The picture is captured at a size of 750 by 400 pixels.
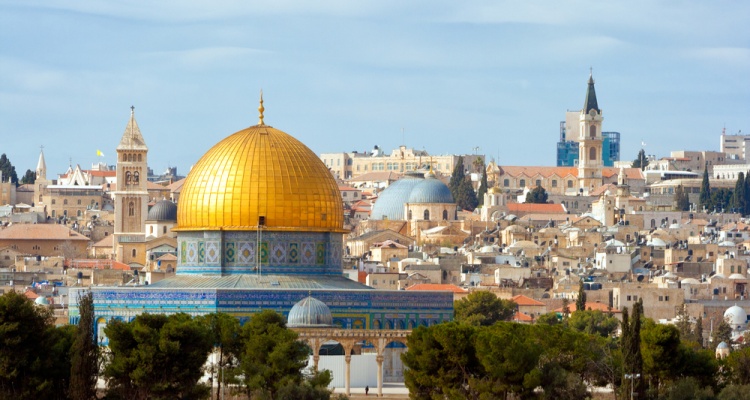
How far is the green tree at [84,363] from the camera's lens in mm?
44031

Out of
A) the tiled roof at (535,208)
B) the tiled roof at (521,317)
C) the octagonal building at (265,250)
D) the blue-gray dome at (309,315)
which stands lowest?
the tiled roof at (521,317)

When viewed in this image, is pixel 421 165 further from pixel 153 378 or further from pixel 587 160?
pixel 153 378

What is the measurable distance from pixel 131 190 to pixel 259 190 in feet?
168

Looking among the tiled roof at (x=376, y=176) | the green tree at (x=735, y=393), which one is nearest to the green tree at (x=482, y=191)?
the tiled roof at (x=376, y=176)

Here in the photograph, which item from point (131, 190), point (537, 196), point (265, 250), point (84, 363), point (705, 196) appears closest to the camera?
point (84, 363)

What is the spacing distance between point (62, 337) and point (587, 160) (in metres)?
97.3

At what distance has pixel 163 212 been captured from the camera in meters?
102

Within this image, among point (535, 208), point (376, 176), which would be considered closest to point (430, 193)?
point (535, 208)

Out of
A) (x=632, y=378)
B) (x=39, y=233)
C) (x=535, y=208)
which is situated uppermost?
(x=535, y=208)

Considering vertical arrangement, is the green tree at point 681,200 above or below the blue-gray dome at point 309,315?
above

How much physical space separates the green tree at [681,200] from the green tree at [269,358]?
82018mm

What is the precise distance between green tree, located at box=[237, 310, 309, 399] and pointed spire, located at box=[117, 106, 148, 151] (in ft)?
187

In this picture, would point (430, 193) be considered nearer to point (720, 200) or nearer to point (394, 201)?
point (394, 201)

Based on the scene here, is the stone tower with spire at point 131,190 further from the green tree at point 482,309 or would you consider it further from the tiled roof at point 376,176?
the tiled roof at point 376,176
